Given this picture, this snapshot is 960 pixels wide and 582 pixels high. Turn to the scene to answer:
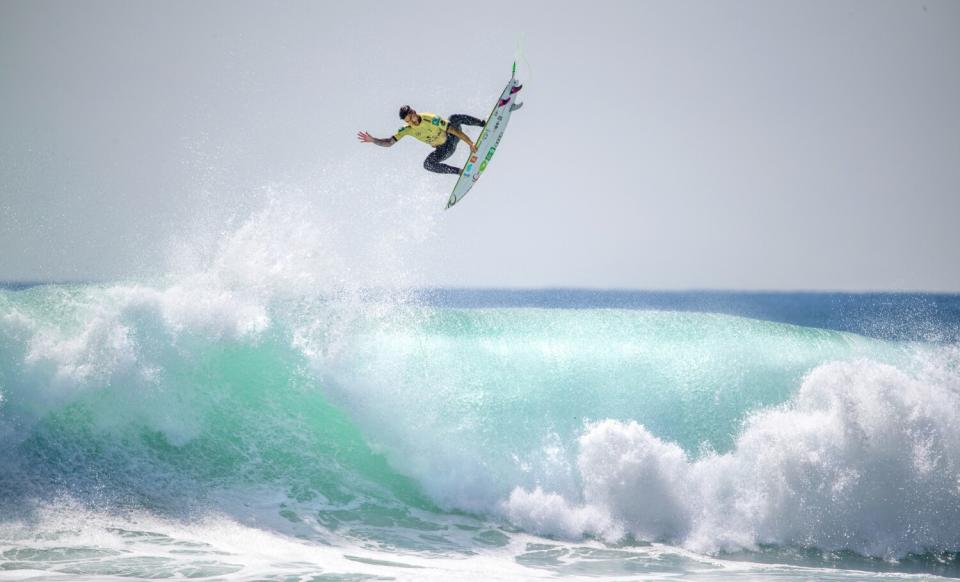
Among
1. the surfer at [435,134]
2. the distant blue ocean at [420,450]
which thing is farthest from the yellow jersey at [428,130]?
the distant blue ocean at [420,450]

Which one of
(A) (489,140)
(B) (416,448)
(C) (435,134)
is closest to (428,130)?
(C) (435,134)

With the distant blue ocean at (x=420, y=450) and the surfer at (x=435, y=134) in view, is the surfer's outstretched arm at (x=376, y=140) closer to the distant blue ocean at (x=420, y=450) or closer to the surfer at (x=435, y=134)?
the surfer at (x=435, y=134)

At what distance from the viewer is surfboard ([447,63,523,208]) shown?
8.73 metres

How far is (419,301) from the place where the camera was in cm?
1073

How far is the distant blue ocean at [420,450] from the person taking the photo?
7.24 metres

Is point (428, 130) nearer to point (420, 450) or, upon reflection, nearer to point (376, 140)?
point (376, 140)

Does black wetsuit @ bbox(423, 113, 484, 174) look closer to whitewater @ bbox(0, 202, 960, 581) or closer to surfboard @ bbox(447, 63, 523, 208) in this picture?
surfboard @ bbox(447, 63, 523, 208)

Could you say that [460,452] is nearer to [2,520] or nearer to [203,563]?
[203,563]

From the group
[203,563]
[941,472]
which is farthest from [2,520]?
[941,472]

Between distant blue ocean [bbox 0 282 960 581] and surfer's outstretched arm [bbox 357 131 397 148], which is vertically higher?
surfer's outstretched arm [bbox 357 131 397 148]

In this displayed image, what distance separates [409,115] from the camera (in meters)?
8.18

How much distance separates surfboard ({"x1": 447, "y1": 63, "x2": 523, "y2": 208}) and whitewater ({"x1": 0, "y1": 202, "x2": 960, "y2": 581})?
2006 millimetres

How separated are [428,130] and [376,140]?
2.36 feet

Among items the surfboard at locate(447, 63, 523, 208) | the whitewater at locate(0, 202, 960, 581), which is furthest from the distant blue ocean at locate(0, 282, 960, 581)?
the surfboard at locate(447, 63, 523, 208)
